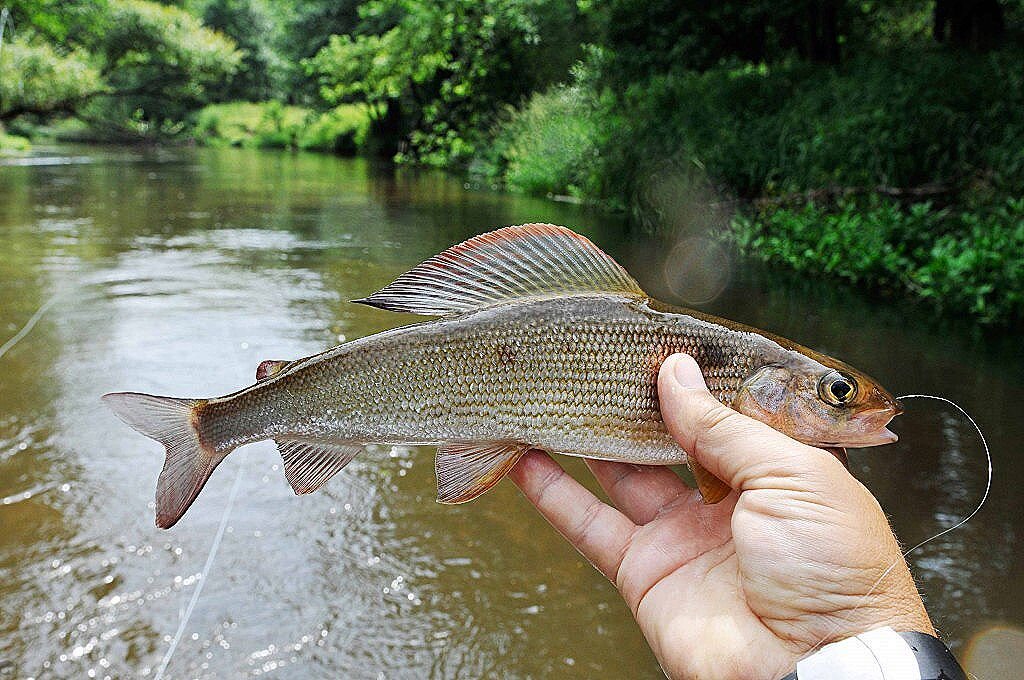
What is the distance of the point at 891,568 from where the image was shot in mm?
1855

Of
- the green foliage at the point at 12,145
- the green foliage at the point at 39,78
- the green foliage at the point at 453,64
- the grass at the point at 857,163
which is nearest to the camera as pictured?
the grass at the point at 857,163

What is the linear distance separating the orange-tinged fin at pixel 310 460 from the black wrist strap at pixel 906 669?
1169mm

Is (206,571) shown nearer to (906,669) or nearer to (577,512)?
(577,512)

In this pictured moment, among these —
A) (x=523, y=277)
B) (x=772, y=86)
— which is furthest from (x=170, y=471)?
(x=772, y=86)

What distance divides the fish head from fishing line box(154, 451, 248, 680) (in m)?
2.72

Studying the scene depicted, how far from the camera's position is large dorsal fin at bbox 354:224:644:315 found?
2031 mm

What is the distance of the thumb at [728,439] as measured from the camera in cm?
190

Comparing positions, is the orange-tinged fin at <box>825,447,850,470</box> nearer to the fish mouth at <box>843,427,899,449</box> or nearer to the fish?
the fish

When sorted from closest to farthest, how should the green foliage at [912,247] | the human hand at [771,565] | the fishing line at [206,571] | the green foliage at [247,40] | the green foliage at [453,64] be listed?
the human hand at [771,565] → the fishing line at [206,571] → the green foliage at [912,247] → the green foliage at [453,64] → the green foliage at [247,40]

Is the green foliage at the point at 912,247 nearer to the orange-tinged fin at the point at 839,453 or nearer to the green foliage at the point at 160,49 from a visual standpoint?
the orange-tinged fin at the point at 839,453

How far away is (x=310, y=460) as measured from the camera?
2098mm

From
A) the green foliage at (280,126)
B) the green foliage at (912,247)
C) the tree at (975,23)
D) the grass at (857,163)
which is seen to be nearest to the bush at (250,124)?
the green foliage at (280,126)

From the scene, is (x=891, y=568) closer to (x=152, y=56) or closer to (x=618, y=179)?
(x=618, y=179)

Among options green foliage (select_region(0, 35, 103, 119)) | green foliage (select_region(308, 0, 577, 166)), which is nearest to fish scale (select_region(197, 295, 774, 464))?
green foliage (select_region(308, 0, 577, 166))
